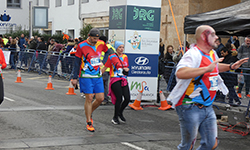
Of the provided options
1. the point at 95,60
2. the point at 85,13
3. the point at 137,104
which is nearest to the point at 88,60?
the point at 95,60

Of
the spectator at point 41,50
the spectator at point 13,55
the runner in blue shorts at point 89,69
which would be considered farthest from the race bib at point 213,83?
the spectator at point 13,55

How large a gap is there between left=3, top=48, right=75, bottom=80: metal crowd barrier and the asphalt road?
7019 millimetres

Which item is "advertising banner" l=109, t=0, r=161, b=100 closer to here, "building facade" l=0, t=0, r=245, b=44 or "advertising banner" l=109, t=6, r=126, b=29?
"advertising banner" l=109, t=6, r=126, b=29

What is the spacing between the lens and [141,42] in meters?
11.7

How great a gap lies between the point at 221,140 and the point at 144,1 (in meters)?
5.20

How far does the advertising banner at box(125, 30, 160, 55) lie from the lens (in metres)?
11.5

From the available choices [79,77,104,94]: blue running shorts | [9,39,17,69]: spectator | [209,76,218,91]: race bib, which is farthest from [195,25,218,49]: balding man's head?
[9,39,17,69]: spectator

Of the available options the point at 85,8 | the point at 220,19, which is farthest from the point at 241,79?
the point at 85,8

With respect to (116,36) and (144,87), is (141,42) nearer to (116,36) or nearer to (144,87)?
(116,36)

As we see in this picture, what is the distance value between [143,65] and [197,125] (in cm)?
706

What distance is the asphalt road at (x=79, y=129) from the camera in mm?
6938

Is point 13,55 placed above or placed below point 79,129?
above

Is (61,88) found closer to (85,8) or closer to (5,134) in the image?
(5,134)

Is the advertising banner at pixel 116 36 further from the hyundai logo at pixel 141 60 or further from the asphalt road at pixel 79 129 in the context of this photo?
the asphalt road at pixel 79 129
